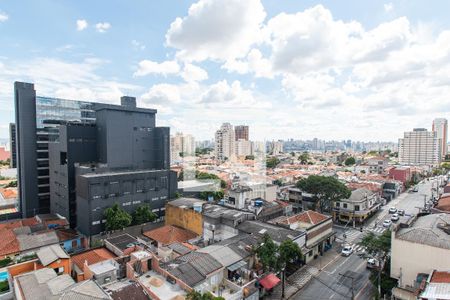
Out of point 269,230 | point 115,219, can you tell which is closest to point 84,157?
point 115,219

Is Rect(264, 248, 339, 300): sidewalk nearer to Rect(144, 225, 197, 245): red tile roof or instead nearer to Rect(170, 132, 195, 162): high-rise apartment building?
Rect(144, 225, 197, 245): red tile roof

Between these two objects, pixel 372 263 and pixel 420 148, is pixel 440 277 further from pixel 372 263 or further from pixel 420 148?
pixel 420 148

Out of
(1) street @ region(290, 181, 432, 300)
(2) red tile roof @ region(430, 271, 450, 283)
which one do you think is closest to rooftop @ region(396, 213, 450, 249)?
(2) red tile roof @ region(430, 271, 450, 283)

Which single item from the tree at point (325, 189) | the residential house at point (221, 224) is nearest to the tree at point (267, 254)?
the residential house at point (221, 224)

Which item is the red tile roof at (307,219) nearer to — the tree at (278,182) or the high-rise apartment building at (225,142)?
the tree at (278,182)

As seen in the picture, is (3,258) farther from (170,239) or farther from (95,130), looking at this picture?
(95,130)

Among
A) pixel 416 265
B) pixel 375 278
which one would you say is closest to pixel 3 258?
pixel 375 278
